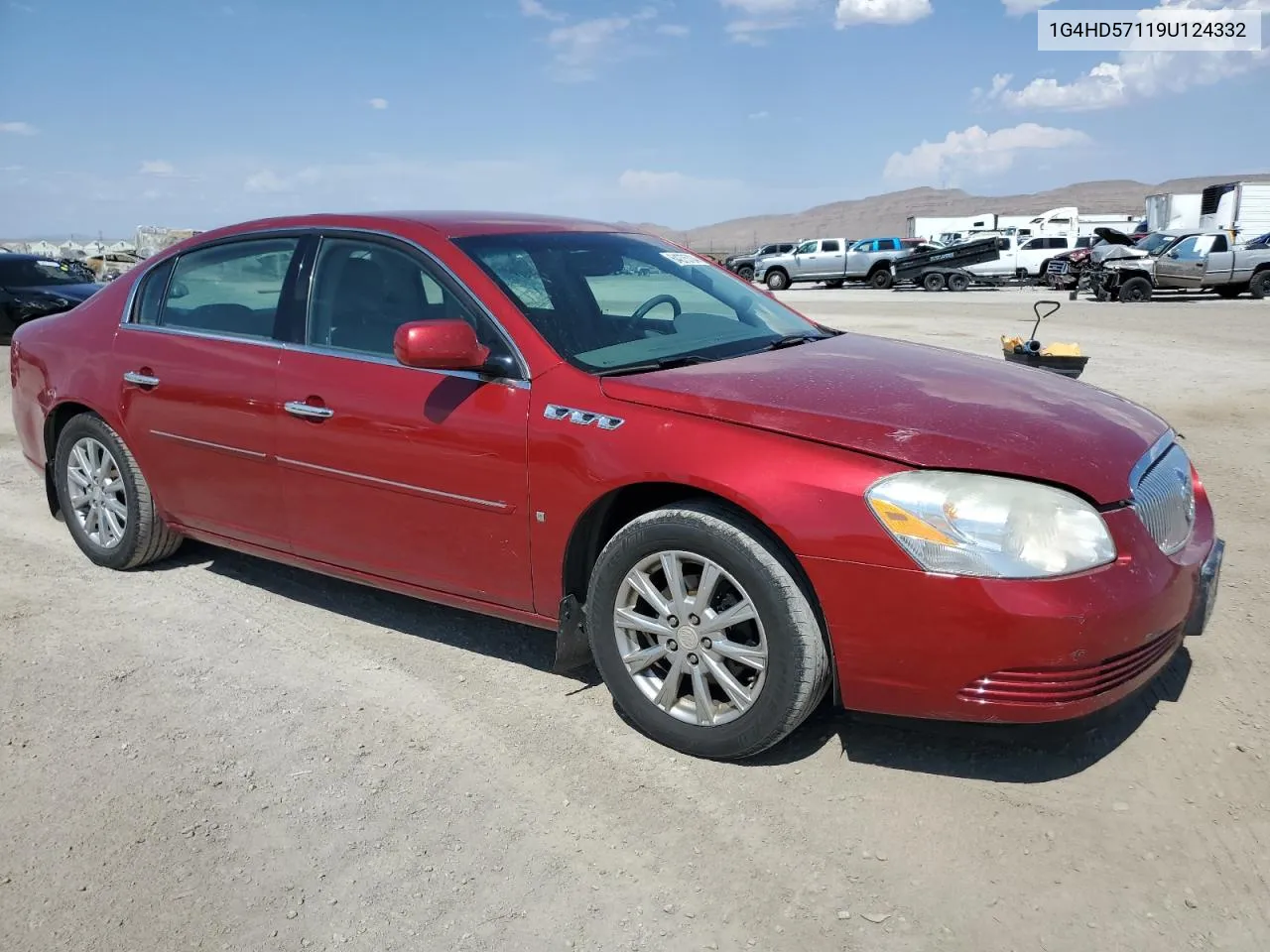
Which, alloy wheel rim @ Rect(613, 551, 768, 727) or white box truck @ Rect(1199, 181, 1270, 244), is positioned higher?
white box truck @ Rect(1199, 181, 1270, 244)

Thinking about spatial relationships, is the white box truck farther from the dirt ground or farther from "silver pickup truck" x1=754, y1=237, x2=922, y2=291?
the dirt ground

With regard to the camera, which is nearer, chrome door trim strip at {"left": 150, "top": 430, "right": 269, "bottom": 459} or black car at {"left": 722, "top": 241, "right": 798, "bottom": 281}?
chrome door trim strip at {"left": 150, "top": 430, "right": 269, "bottom": 459}

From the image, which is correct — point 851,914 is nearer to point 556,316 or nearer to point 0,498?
point 556,316

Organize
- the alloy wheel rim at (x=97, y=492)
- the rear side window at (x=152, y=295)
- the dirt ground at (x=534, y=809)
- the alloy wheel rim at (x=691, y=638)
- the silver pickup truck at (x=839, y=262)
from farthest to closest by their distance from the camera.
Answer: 1. the silver pickup truck at (x=839, y=262)
2. the alloy wheel rim at (x=97, y=492)
3. the rear side window at (x=152, y=295)
4. the alloy wheel rim at (x=691, y=638)
5. the dirt ground at (x=534, y=809)

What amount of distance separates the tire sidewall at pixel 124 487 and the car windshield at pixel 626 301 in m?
2.10

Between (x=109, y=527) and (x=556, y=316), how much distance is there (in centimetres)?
272

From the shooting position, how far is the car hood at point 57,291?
48.4 ft

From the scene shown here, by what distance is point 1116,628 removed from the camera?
275 cm

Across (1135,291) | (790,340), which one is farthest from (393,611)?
(1135,291)

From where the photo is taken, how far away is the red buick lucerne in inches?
109

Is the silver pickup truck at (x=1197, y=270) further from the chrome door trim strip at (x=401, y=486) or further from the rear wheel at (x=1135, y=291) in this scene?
the chrome door trim strip at (x=401, y=486)

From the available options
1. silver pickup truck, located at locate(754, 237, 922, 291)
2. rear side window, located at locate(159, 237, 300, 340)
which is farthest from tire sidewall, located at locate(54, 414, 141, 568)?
silver pickup truck, located at locate(754, 237, 922, 291)

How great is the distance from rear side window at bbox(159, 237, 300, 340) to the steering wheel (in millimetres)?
1425

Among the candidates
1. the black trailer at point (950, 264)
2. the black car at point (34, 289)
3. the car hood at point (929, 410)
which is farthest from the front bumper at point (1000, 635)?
the black trailer at point (950, 264)
